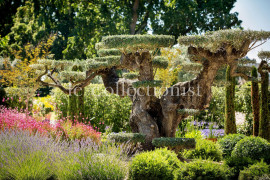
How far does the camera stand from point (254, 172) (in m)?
4.41

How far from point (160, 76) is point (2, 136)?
7744 mm

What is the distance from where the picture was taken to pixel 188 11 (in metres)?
17.3

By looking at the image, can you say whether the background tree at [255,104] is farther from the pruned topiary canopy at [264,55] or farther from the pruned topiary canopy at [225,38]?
the pruned topiary canopy at [225,38]

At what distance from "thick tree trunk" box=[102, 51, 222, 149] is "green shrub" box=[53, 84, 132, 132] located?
13.8 feet

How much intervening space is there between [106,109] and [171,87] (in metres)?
5.29

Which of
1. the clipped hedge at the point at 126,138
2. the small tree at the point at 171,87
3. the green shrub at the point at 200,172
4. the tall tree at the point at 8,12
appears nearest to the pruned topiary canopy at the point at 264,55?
the small tree at the point at 171,87

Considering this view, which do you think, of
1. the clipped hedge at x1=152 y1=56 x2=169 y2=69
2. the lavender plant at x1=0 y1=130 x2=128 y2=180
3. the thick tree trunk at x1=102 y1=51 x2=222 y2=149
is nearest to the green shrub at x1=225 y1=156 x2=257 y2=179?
the thick tree trunk at x1=102 y1=51 x2=222 y2=149

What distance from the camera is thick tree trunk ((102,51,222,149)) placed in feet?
20.2

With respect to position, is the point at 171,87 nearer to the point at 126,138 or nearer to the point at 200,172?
the point at 126,138

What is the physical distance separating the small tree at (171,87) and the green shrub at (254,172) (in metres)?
1.68

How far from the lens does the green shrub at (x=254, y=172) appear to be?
437 cm

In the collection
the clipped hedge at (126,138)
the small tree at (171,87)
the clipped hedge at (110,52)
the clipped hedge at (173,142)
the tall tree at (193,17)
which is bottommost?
the clipped hedge at (173,142)

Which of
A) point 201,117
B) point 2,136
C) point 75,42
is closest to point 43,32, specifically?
point 75,42

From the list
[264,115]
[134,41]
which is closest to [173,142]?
[134,41]
